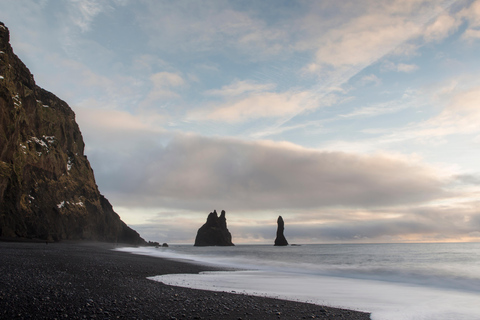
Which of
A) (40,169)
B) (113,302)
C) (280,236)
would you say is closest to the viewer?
(113,302)

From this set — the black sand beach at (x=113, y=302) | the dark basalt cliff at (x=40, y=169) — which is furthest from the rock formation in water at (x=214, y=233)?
the black sand beach at (x=113, y=302)

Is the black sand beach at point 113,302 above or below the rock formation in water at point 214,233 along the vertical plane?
above

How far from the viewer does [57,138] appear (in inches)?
2547

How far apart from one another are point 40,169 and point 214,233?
129184mm

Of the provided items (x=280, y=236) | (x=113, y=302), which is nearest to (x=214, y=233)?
(x=280, y=236)

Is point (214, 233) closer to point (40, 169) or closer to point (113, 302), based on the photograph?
point (40, 169)

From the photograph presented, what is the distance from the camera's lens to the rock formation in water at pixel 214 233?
174250 mm

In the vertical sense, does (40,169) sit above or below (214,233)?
above

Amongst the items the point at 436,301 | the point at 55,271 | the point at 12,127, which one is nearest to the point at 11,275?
the point at 55,271

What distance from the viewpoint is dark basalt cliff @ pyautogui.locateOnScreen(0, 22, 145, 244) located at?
1570 inches

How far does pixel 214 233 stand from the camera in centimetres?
17488

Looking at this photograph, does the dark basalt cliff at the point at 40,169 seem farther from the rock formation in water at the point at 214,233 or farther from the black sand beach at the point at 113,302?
the rock formation in water at the point at 214,233

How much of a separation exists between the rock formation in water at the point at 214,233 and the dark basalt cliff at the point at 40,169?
3706 inches

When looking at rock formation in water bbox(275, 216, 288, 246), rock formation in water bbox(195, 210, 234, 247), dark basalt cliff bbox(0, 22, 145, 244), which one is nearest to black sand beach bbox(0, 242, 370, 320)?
dark basalt cliff bbox(0, 22, 145, 244)
